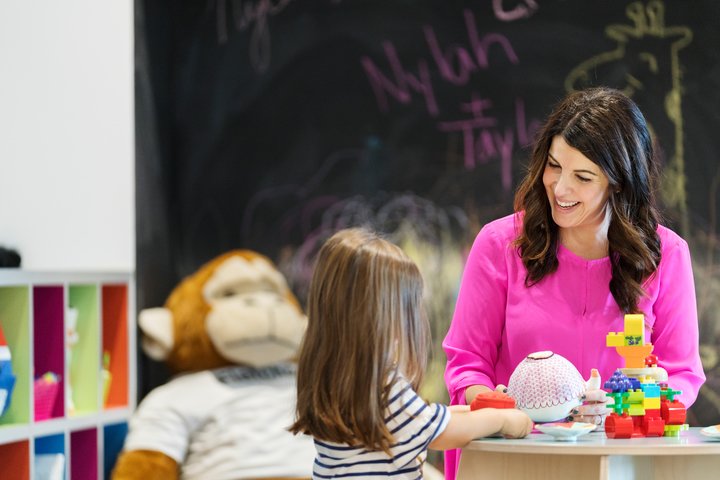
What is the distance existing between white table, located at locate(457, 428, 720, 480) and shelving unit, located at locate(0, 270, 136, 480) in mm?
1681

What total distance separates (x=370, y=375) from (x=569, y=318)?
0.44 meters

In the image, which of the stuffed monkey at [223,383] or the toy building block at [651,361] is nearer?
the toy building block at [651,361]

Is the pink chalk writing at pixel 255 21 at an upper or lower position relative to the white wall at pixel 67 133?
upper

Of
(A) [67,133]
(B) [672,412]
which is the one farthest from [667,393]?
(A) [67,133]

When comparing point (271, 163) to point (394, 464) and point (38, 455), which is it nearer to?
point (38, 455)

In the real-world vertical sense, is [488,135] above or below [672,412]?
above

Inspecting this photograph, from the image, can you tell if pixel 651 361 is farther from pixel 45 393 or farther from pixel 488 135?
pixel 45 393

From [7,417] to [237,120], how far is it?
4.20ft

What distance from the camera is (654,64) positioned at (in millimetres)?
3148

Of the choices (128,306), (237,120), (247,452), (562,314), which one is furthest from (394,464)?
(237,120)

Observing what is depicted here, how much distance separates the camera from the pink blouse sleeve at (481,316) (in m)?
1.92

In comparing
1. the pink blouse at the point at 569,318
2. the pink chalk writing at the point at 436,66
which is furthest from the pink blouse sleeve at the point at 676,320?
the pink chalk writing at the point at 436,66

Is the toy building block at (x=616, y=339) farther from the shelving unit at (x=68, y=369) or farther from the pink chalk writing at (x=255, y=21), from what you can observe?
the pink chalk writing at (x=255, y=21)

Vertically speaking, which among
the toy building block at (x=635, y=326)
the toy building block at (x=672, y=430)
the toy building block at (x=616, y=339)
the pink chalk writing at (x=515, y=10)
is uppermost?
the pink chalk writing at (x=515, y=10)
